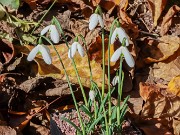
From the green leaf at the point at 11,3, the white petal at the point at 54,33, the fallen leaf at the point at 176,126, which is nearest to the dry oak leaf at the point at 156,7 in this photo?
the fallen leaf at the point at 176,126

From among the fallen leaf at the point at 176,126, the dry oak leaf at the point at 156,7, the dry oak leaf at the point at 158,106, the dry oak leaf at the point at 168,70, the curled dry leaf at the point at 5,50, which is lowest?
the fallen leaf at the point at 176,126

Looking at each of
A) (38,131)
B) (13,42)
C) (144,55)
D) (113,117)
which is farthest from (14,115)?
(144,55)

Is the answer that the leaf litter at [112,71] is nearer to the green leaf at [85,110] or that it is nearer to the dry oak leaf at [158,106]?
the dry oak leaf at [158,106]

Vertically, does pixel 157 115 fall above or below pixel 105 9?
below

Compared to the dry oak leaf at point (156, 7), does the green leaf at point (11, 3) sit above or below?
above

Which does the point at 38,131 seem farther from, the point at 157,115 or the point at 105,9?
the point at 105,9

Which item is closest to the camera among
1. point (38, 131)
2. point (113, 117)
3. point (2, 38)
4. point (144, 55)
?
point (113, 117)

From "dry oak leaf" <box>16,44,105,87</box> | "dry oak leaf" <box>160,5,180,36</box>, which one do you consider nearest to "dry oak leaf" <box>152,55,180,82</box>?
"dry oak leaf" <box>160,5,180,36</box>

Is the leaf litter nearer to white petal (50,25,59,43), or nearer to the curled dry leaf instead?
the curled dry leaf
